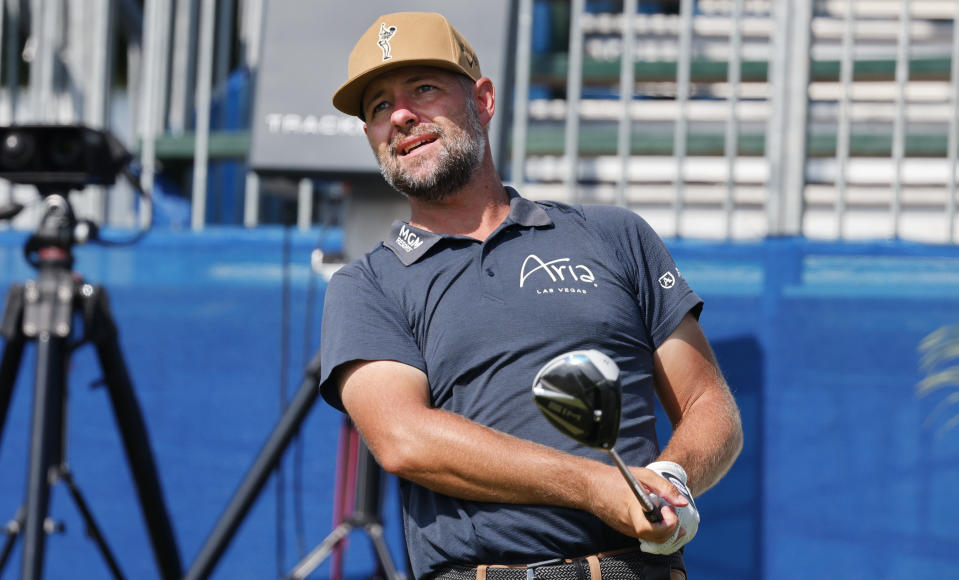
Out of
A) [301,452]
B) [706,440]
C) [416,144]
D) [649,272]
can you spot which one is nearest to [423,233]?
[416,144]

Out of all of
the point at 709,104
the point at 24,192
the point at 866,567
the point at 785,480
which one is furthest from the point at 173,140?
the point at 866,567

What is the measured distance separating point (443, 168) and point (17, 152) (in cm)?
184

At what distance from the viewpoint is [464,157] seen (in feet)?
6.49

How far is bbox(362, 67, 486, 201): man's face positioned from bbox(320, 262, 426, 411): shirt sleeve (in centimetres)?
20

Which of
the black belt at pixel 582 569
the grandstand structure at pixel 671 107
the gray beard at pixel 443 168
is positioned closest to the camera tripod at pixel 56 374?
the grandstand structure at pixel 671 107

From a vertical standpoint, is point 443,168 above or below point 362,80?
below

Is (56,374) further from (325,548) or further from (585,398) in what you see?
(585,398)

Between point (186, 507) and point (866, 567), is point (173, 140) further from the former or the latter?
point (866, 567)

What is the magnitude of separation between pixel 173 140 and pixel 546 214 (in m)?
2.75

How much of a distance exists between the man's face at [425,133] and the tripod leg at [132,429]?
155 cm

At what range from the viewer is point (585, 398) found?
1393 mm

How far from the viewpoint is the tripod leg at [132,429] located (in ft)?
10.5

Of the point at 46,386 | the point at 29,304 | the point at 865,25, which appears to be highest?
the point at 865,25

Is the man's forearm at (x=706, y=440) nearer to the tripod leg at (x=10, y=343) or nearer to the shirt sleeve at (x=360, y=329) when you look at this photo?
the shirt sleeve at (x=360, y=329)
